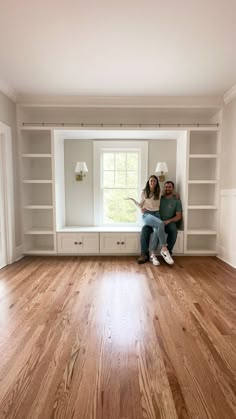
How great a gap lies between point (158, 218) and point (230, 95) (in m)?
2.06

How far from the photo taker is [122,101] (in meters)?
3.49

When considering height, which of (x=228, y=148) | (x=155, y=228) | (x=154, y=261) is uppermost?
(x=228, y=148)

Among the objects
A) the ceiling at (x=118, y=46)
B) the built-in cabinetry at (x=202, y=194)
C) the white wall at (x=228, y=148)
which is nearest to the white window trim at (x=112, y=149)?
the built-in cabinetry at (x=202, y=194)

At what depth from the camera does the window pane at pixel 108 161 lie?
411 centimetres

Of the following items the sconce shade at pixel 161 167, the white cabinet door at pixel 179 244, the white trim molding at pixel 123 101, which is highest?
the white trim molding at pixel 123 101

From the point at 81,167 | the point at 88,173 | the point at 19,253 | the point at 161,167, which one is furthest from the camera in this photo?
the point at 88,173

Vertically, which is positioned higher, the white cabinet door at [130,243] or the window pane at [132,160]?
the window pane at [132,160]

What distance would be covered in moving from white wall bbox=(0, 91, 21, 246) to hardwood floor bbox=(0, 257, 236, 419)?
3.38ft

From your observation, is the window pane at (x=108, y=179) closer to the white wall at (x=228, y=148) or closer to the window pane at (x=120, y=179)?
the window pane at (x=120, y=179)

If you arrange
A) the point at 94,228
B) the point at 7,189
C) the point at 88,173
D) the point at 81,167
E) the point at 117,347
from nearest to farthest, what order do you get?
the point at 117,347, the point at 7,189, the point at 81,167, the point at 94,228, the point at 88,173

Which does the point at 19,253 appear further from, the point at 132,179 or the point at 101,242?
the point at 132,179

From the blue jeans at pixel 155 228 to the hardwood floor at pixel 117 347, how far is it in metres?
0.79

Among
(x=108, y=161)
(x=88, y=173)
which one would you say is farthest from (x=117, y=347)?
(x=108, y=161)

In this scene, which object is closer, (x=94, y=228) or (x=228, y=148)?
(x=228, y=148)
